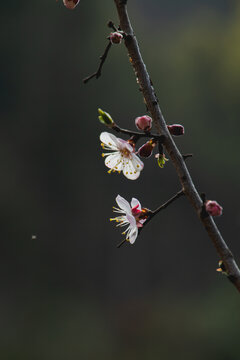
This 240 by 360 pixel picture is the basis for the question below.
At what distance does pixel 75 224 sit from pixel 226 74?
5523 mm

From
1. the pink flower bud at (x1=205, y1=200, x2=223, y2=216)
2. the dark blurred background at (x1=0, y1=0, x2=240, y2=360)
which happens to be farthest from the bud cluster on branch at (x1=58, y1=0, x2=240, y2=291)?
the dark blurred background at (x1=0, y1=0, x2=240, y2=360)

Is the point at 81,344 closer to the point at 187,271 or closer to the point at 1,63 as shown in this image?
the point at 187,271

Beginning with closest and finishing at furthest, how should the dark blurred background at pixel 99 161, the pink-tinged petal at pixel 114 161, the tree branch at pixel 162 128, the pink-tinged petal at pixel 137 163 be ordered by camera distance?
1. the tree branch at pixel 162 128
2. the pink-tinged petal at pixel 137 163
3. the pink-tinged petal at pixel 114 161
4. the dark blurred background at pixel 99 161

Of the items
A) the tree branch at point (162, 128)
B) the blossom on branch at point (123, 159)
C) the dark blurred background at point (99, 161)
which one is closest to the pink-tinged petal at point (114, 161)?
the blossom on branch at point (123, 159)

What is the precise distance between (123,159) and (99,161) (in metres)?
10.1

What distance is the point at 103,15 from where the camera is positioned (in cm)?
1144

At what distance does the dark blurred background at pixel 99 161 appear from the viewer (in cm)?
980

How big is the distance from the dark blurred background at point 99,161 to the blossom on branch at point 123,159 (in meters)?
8.20

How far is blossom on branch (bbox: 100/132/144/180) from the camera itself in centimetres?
85

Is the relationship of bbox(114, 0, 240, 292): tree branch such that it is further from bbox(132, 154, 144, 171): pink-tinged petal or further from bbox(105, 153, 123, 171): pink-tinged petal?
bbox(105, 153, 123, 171): pink-tinged petal

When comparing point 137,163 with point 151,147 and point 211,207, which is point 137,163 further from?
point 211,207

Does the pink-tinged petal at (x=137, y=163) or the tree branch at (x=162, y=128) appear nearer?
the tree branch at (x=162, y=128)

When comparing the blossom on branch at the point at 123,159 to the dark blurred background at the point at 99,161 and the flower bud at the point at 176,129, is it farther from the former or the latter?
A: the dark blurred background at the point at 99,161

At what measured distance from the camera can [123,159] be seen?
96cm
